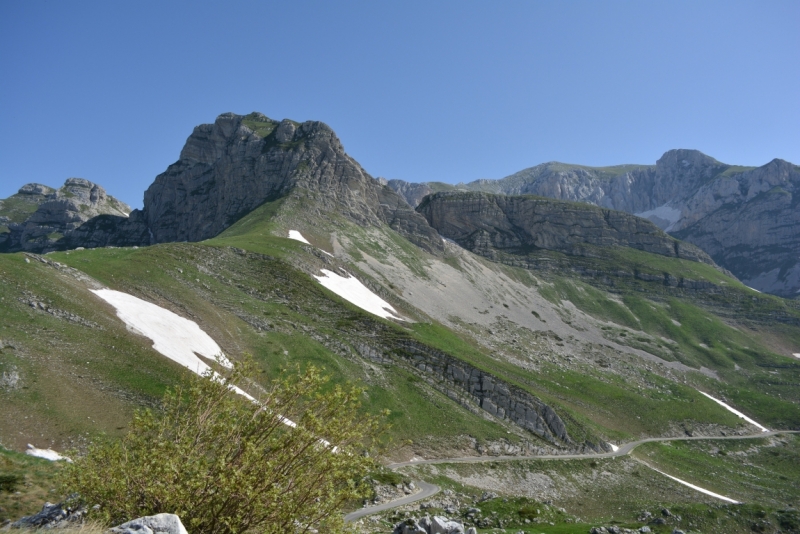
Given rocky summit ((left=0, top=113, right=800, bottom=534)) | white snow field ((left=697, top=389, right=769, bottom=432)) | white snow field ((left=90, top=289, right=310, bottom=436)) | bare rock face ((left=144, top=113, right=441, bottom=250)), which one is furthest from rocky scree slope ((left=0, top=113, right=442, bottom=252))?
white snow field ((left=90, top=289, right=310, bottom=436))

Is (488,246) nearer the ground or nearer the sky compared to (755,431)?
nearer the sky

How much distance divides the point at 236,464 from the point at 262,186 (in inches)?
6539

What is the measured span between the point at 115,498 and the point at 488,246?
638 ft

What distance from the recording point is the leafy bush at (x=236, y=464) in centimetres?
979

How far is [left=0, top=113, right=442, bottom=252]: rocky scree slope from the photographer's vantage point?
536 feet

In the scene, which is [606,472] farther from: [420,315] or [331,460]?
[331,460]

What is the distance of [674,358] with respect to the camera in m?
128

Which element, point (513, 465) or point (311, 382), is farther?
point (513, 465)

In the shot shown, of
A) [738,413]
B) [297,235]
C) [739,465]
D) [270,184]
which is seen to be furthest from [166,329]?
[270,184]

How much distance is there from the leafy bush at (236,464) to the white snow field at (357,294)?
258 feet

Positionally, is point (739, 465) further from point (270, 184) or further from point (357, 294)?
point (270, 184)

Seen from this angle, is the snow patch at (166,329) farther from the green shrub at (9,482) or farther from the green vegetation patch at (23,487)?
the green shrub at (9,482)

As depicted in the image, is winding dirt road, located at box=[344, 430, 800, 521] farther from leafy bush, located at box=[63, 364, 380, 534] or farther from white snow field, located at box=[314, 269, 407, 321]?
white snow field, located at box=[314, 269, 407, 321]

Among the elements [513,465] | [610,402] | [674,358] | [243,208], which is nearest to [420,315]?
[610,402]
